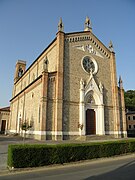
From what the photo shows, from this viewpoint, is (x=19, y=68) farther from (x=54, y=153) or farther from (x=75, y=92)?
(x=54, y=153)

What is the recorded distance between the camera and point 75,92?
77.2 ft

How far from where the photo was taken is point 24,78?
1519 inches

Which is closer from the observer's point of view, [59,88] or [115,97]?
[59,88]

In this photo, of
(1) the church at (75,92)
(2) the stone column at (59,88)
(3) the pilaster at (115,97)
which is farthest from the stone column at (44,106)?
(3) the pilaster at (115,97)

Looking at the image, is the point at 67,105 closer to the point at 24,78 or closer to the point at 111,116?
the point at 111,116

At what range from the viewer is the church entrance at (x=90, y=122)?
2415 cm

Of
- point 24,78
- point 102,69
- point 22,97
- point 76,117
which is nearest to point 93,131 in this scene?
point 76,117

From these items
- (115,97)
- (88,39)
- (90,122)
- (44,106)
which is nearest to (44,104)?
(44,106)

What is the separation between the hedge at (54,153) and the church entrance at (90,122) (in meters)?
11.8

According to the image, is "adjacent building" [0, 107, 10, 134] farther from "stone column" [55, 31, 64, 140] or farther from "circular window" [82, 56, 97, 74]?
"circular window" [82, 56, 97, 74]

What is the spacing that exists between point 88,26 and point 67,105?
1605cm

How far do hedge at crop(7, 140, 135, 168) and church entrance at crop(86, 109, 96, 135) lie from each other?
38.8 feet

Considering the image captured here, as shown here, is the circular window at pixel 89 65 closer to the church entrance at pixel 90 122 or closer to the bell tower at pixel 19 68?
the church entrance at pixel 90 122

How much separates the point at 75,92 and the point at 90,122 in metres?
5.34
